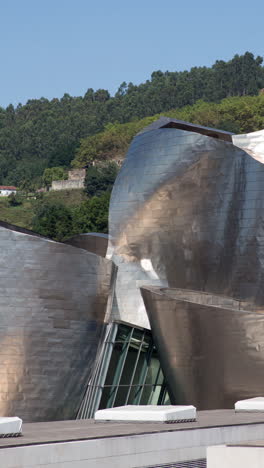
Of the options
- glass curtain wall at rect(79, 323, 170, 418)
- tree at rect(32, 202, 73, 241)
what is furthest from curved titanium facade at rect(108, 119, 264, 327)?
tree at rect(32, 202, 73, 241)

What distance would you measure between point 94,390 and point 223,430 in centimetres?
832

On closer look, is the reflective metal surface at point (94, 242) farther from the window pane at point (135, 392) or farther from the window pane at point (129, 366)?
the window pane at point (135, 392)

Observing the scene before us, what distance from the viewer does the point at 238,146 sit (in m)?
27.5

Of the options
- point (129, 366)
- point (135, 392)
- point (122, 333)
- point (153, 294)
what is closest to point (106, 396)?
point (135, 392)

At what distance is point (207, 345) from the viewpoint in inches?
1017

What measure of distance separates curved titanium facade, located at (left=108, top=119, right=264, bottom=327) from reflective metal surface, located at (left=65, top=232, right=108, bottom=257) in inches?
63.0

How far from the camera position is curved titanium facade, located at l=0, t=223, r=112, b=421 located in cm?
2573

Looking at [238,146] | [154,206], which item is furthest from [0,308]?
[238,146]

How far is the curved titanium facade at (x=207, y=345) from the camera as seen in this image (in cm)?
2533

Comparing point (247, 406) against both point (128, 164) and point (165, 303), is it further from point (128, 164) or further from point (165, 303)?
point (128, 164)

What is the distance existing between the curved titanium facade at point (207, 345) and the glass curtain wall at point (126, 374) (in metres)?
1.50

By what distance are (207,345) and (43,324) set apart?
4.46 meters

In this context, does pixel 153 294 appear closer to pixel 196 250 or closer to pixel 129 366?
pixel 196 250

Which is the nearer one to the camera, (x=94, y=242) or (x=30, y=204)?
(x=94, y=242)
